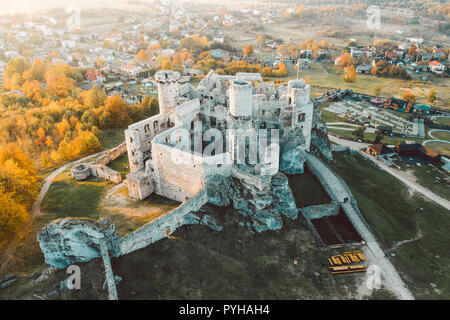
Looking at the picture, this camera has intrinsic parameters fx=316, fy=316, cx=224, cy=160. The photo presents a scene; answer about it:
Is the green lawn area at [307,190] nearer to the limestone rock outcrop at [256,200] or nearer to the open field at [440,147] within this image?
the limestone rock outcrop at [256,200]

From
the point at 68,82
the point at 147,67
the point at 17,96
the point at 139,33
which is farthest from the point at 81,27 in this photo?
the point at 17,96

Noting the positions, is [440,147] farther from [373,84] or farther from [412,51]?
[412,51]

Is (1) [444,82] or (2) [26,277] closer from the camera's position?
(2) [26,277]

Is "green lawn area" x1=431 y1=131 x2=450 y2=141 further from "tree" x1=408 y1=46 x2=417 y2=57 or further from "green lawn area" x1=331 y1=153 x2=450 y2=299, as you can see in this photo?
"tree" x1=408 y1=46 x2=417 y2=57

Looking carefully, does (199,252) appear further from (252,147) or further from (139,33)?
(139,33)

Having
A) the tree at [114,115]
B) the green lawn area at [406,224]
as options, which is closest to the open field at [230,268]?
the green lawn area at [406,224]

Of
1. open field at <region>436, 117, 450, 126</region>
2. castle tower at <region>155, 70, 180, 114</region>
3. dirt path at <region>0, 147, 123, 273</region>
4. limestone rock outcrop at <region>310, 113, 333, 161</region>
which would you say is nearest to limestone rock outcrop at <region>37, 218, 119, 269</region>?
dirt path at <region>0, 147, 123, 273</region>
